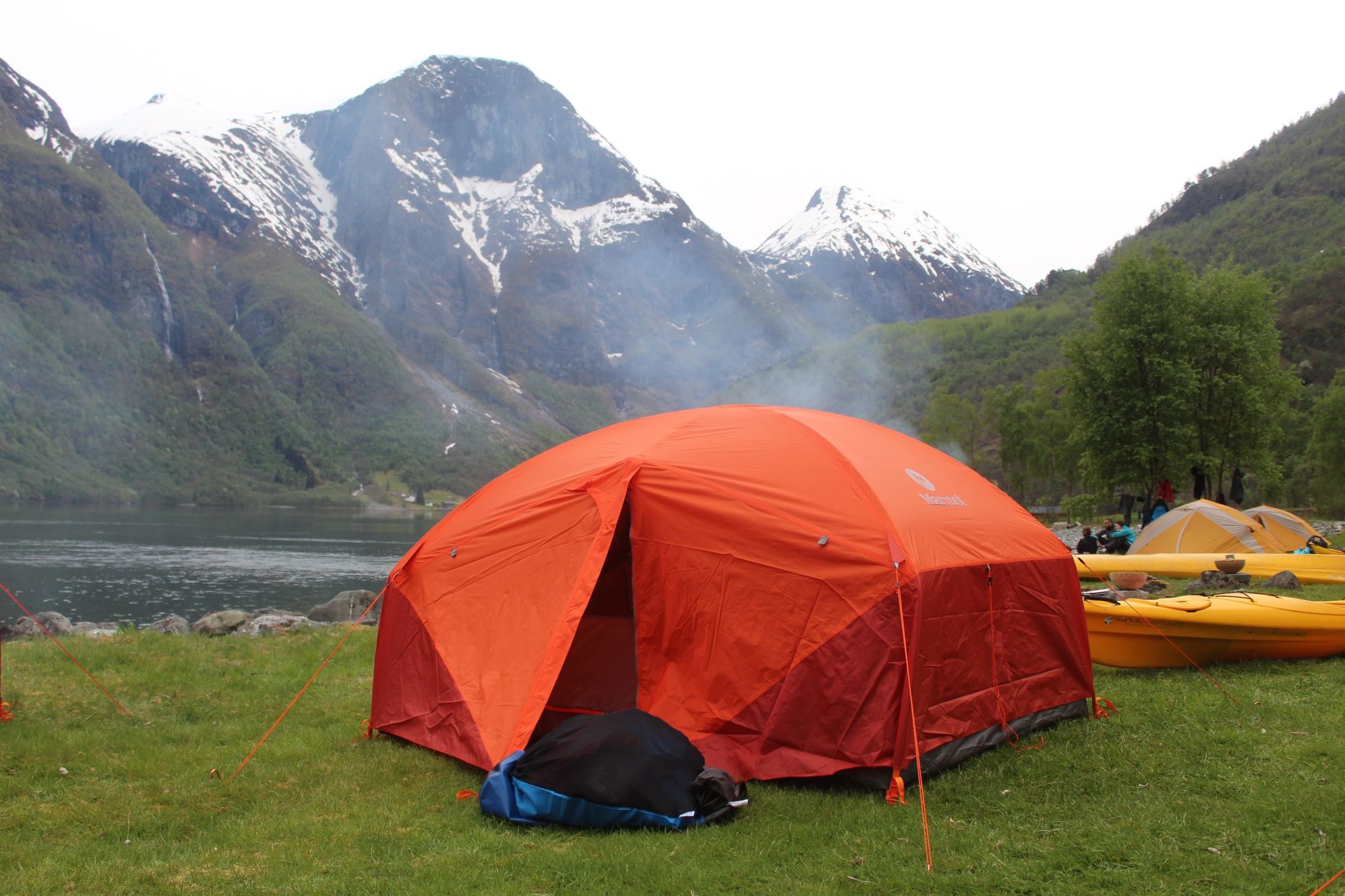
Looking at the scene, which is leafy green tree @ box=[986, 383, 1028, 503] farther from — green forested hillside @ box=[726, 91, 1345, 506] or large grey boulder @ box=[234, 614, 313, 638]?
large grey boulder @ box=[234, 614, 313, 638]

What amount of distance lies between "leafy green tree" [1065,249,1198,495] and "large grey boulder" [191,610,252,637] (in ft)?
77.2

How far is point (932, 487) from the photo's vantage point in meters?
7.52

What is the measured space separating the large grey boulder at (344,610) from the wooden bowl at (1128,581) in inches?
621

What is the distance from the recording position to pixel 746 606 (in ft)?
Result: 21.8

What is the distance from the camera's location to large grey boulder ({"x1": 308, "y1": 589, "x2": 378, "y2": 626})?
70.7ft

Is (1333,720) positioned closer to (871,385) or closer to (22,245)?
(871,385)

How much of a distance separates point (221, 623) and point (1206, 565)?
58.3 feet

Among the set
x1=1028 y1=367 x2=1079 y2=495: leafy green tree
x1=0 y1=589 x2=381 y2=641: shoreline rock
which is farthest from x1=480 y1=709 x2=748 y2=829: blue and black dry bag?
x1=1028 y1=367 x2=1079 y2=495: leafy green tree

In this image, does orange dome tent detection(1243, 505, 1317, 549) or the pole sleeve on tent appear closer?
the pole sleeve on tent

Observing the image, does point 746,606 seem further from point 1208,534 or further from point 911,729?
point 1208,534

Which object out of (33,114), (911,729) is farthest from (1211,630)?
(33,114)

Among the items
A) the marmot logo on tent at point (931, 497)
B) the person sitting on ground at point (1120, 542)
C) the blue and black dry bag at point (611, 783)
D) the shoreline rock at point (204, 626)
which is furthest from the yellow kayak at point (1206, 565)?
the shoreline rock at point (204, 626)

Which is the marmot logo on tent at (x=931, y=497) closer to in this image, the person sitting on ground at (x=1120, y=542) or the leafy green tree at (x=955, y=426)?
the person sitting on ground at (x=1120, y=542)

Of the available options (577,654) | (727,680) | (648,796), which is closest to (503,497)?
(577,654)
